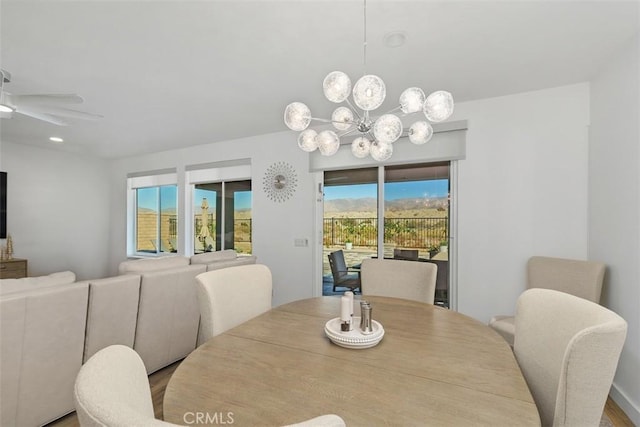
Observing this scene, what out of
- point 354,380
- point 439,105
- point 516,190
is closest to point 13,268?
point 354,380

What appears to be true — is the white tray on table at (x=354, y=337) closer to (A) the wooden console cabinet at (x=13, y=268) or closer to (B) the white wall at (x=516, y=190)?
(B) the white wall at (x=516, y=190)

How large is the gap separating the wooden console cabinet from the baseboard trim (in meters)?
6.43

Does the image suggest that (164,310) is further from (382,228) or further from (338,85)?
(382,228)

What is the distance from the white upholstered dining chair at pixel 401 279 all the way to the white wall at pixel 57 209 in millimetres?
5284

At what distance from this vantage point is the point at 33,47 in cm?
195

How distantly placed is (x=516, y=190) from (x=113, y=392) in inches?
124

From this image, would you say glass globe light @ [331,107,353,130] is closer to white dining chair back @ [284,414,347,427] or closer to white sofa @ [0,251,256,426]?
white dining chair back @ [284,414,347,427]

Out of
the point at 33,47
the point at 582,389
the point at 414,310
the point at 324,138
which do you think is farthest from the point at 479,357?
the point at 33,47

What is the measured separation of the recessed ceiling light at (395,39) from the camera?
5.95ft

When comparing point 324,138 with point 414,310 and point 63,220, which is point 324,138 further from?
point 63,220

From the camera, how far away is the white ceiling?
1.61 metres

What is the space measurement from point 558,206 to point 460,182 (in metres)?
0.82

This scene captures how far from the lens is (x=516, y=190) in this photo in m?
2.69

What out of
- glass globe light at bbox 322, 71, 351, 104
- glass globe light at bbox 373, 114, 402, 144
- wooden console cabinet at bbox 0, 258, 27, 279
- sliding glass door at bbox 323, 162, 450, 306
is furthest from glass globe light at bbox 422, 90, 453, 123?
wooden console cabinet at bbox 0, 258, 27, 279
